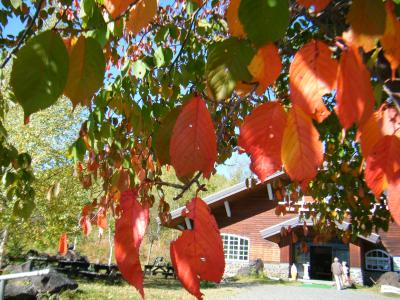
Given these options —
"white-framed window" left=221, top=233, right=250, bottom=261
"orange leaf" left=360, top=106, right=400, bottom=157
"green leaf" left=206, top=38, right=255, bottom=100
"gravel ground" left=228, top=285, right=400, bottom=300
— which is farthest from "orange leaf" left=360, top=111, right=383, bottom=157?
"white-framed window" left=221, top=233, right=250, bottom=261

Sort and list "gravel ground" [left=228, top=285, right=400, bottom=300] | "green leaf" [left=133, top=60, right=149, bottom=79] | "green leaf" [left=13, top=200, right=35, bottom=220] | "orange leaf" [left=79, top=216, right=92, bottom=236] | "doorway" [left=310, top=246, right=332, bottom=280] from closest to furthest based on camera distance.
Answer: "green leaf" [left=133, top=60, right=149, bottom=79]
"orange leaf" [left=79, top=216, right=92, bottom=236]
"green leaf" [left=13, top=200, right=35, bottom=220]
"gravel ground" [left=228, top=285, right=400, bottom=300]
"doorway" [left=310, top=246, right=332, bottom=280]

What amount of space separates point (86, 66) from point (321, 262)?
22968 mm

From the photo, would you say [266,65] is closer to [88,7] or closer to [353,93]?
[353,93]

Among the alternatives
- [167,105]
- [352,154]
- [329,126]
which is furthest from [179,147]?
[352,154]

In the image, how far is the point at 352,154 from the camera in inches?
207

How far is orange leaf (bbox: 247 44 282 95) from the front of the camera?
3.04ft

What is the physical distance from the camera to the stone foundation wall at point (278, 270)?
20062 millimetres

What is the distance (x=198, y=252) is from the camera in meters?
0.83

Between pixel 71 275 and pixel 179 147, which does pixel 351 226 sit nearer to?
pixel 179 147

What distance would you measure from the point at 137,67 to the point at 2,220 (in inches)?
506

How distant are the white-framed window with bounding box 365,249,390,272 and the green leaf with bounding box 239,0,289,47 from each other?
21.0 meters

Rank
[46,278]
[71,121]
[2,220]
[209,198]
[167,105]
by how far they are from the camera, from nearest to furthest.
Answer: [167,105] → [46,278] → [2,220] → [71,121] → [209,198]

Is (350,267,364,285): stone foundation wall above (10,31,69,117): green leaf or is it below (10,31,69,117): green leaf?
below

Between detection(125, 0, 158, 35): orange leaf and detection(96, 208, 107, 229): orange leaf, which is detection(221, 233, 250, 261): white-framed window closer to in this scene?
detection(96, 208, 107, 229): orange leaf
